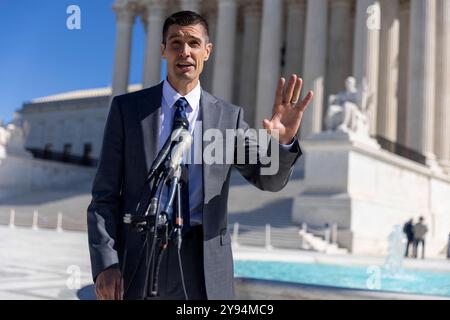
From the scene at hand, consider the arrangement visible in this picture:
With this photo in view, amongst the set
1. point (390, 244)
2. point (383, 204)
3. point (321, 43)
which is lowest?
point (390, 244)

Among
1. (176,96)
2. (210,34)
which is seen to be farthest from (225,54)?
(176,96)

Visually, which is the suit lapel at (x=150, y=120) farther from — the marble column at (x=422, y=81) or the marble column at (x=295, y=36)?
the marble column at (x=295, y=36)

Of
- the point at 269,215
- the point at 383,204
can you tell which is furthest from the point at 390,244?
the point at 269,215

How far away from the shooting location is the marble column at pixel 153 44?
59094 millimetres

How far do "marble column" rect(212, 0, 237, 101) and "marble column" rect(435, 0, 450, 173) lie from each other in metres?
18.3

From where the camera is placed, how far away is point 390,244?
3112 centimetres

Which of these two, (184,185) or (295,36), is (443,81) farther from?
(184,185)

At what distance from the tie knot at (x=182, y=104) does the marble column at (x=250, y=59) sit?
57.0 metres

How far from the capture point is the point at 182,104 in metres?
3.46

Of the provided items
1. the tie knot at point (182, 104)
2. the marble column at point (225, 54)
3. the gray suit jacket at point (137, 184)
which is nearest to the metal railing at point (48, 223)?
the marble column at point (225, 54)

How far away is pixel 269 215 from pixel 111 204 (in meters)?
31.1
